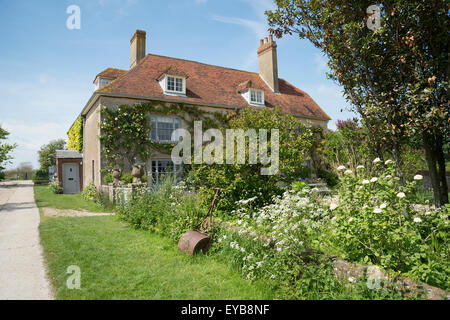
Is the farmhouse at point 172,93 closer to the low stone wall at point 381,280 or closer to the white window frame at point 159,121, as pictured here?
the white window frame at point 159,121

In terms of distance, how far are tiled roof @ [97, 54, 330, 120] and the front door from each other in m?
8.47

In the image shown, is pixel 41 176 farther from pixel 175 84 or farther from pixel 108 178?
pixel 175 84

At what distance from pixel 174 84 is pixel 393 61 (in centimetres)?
1272

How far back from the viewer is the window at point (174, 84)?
16203 mm

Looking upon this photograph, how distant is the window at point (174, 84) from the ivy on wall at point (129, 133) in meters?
1.09

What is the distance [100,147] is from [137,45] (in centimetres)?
821

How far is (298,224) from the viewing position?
174 inches

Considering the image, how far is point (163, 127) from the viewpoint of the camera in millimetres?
15820

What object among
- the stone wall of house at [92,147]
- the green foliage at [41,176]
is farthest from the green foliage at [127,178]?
the green foliage at [41,176]

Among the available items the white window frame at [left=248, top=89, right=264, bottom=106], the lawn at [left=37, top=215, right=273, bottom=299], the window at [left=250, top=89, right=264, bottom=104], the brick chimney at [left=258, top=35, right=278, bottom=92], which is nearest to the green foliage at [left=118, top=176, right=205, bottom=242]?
the lawn at [left=37, top=215, right=273, bottom=299]

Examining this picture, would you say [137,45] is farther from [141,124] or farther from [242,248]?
[242,248]

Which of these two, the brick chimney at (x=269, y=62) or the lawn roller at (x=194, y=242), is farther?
the brick chimney at (x=269, y=62)

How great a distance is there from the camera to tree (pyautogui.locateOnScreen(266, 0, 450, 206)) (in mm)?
4980

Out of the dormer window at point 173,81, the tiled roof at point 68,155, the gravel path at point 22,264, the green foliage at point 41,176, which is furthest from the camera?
the green foliage at point 41,176
